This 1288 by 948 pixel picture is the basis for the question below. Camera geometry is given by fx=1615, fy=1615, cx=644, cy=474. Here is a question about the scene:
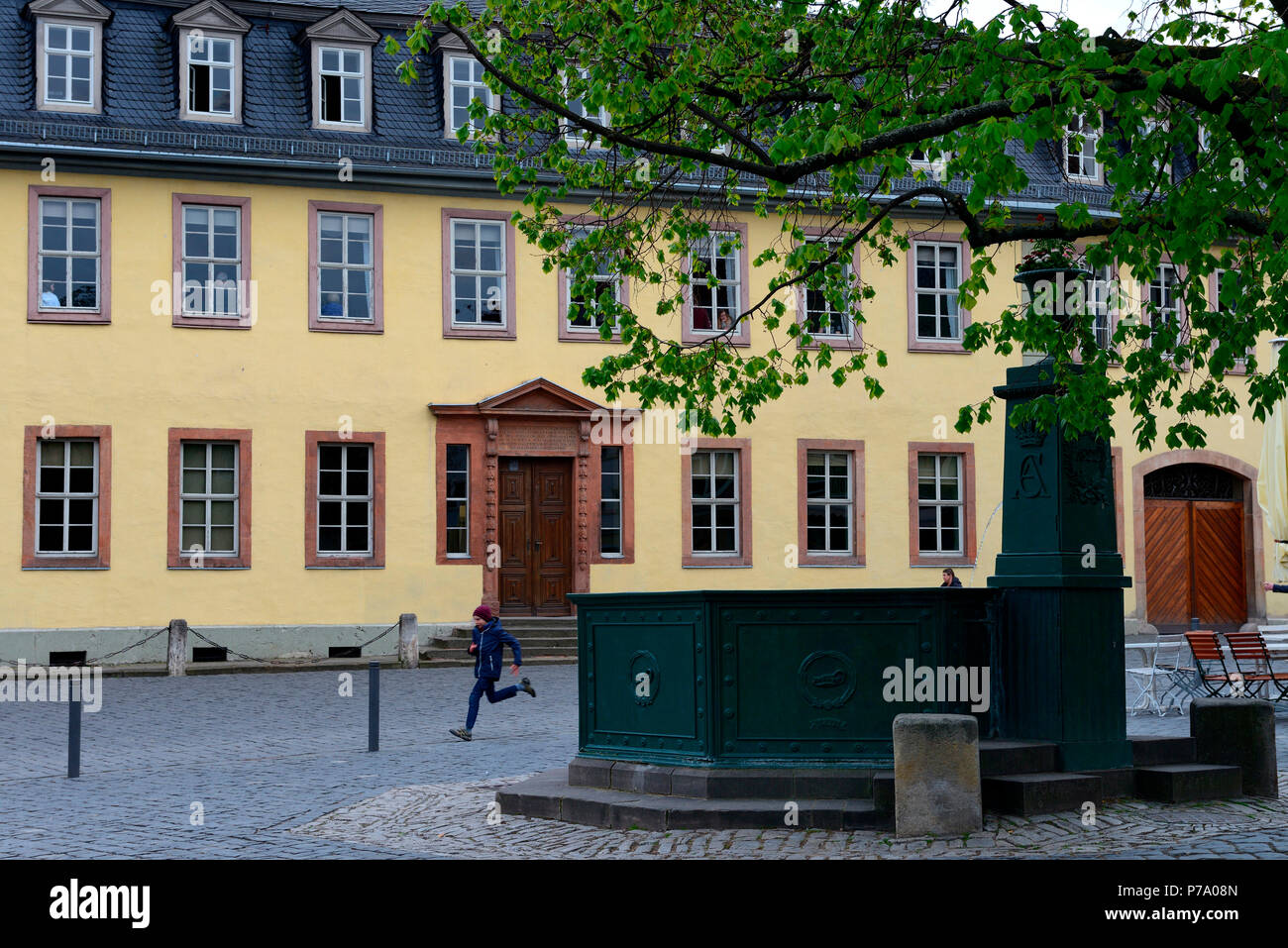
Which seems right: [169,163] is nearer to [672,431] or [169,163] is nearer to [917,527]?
[672,431]

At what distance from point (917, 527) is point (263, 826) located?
19.0m

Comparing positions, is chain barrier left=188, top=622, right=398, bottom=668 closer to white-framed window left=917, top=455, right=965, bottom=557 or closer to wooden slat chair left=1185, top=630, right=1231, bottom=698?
white-framed window left=917, top=455, right=965, bottom=557

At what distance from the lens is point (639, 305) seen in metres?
25.9

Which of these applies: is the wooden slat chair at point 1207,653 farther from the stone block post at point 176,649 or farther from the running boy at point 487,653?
the stone block post at point 176,649

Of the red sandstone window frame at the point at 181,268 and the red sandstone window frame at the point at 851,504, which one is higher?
the red sandstone window frame at the point at 181,268

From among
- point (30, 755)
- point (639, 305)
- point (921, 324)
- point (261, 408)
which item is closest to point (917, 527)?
point (921, 324)

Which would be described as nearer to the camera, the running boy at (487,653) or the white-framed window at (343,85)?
the running boy at (487,653)

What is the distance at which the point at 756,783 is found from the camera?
9.22m

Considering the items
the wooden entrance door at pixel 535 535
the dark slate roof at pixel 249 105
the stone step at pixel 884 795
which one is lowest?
the stone step at pixel 884 795

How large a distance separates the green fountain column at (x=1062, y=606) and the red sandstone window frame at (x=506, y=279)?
15.9 meters

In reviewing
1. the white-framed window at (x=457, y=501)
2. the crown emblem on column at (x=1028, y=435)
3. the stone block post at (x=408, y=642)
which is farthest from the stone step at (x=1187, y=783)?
the white-framed window at (x=457, y=501)

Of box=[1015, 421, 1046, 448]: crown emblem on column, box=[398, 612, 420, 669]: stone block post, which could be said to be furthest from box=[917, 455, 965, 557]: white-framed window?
box=[1015, 421, 1046, 448]: crown emblem on column

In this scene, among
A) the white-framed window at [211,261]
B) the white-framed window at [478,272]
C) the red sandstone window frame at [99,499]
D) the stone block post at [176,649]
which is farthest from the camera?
the white-framed window at [478,272]

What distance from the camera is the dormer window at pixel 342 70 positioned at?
24.9m
